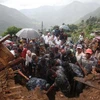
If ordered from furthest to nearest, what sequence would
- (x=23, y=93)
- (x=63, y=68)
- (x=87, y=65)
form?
(x=87, y=65) → (x=63, y=68) → (x=23, y=93)

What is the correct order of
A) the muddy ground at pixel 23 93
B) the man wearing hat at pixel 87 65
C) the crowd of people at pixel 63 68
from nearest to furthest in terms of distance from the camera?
the muddy ground at pixel 23 93 < the crowd of people at pixel 63 68 < the man wearing hat at pixel 87 65

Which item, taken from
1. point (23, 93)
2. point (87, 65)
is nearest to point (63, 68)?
point (87, 65)

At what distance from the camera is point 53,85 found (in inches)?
243

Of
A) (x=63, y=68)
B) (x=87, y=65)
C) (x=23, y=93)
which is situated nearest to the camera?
(x=23, y=93)

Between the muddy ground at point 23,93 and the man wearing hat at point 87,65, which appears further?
the man wearing hat at point 87,65

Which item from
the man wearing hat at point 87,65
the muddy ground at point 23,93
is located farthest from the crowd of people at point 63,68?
the muddy ground at point 23,93

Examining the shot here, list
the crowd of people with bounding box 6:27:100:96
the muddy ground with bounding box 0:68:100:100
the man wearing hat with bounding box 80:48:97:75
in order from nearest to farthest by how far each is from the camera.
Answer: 1. the muddy ground with bounding box 0:68:100:100
2. the crowd of people with bounding box 6:27:100:96
3. the man wearing hat with bounding box 80:48:97:75

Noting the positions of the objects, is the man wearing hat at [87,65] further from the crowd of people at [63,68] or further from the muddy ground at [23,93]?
the muddy ground at [23,93]

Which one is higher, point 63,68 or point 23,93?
point 63,68

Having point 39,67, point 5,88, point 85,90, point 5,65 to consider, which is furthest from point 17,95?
point 85,90

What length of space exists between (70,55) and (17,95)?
154 inches

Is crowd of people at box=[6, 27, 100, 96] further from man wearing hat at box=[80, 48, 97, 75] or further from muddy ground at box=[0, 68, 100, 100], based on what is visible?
muddy ground at box=[0, 68, 100, 100]

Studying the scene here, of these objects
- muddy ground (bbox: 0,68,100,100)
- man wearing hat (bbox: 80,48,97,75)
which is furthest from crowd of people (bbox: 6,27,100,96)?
muddy ground (bbox: 0,68,100,100)

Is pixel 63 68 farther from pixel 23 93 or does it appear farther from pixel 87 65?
pixel 23 93
